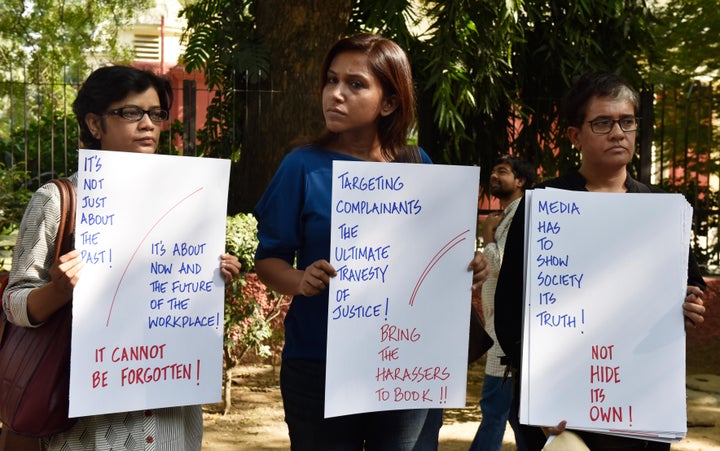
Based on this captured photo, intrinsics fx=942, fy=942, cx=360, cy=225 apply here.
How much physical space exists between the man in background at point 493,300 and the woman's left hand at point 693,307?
5.58 feet

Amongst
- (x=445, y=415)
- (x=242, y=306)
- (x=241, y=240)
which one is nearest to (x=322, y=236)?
(x=241, y=240)

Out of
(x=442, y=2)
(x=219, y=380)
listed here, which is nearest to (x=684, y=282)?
(x=219, y=380)

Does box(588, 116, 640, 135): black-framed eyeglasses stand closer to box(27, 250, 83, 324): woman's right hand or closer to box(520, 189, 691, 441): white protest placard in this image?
box(520, 189, 691, 441): white protest placard

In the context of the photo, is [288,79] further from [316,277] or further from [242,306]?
[316,277]

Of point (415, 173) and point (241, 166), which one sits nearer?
point (415, 173)

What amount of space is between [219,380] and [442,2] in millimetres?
6123

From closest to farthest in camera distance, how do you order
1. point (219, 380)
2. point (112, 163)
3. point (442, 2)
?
point (112, 163) → point (219, 380) → point (442, 2)

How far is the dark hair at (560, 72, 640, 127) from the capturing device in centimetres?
276

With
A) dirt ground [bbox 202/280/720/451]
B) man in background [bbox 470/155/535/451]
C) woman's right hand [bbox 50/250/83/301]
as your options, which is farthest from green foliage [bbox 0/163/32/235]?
woman's right hand [bbox 50/250/83/301]

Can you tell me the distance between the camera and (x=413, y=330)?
2668mm

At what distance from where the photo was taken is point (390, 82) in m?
2.72

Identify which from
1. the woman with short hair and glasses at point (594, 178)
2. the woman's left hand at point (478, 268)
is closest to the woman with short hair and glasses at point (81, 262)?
the woman's left hand at point (478, 268)

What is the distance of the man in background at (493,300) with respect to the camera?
493 centimetres

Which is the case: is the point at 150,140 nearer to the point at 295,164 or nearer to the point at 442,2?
the point at 295,164
